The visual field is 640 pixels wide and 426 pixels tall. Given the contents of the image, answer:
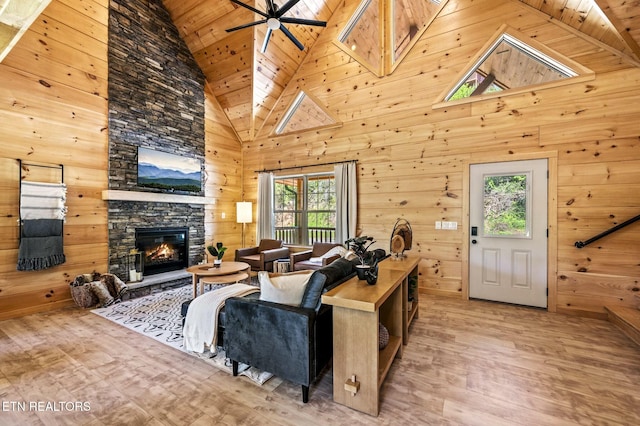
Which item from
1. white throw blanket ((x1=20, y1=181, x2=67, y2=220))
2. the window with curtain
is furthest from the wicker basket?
the window with curtain

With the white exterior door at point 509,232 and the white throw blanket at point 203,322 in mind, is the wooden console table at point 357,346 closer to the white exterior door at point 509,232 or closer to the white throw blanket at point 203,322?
the white throw blanket at point 203,322

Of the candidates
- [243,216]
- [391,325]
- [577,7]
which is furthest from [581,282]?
[243,216]

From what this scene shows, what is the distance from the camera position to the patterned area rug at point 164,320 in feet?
7.06

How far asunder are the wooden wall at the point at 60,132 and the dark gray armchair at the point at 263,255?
222 cm

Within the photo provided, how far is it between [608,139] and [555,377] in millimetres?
3050

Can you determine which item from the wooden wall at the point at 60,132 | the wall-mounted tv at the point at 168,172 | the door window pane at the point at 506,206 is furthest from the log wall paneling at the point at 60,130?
the door window pane at the point at 506,206

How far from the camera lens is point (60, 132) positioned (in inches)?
146

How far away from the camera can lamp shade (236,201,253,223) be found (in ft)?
20.0

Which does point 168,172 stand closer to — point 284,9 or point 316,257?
point 316,257

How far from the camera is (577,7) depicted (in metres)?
3.21

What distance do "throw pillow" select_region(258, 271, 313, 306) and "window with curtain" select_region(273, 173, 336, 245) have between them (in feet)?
11.2

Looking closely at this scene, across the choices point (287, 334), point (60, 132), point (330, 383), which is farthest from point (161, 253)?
point (330, 383)

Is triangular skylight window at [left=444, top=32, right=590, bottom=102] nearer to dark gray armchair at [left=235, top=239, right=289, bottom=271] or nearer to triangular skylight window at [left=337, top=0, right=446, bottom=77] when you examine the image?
triangular skylight window at [left=337, top=0, right=446, bottom=77]

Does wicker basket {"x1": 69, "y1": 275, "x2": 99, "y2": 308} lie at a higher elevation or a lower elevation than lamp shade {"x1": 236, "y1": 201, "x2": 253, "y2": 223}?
lower
